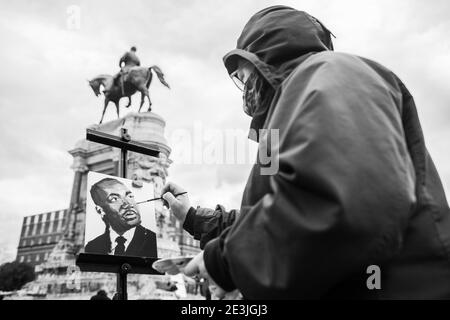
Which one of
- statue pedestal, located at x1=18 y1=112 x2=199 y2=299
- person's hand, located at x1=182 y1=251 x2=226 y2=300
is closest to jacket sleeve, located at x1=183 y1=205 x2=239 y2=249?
person's hand, located at x1=182 y1=251 x2=226 y2=300

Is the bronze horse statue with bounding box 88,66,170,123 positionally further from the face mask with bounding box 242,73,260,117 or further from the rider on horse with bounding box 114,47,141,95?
the face mask with bounding box 242,73,260,117

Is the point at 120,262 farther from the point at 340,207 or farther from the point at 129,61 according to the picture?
the point at 129,61

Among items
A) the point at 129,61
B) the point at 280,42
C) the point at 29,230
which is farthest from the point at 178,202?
the point at 29,230

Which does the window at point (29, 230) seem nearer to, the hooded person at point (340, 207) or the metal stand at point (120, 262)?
the metal stand at point (120, 262)

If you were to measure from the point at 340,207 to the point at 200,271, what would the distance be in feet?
1.75

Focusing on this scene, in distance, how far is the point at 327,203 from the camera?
39.8 inches

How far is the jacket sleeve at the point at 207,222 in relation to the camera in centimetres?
237

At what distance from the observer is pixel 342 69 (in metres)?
1.22

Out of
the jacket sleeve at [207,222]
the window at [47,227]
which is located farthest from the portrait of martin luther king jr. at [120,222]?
the window at [47,227]

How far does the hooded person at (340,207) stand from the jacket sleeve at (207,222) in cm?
99

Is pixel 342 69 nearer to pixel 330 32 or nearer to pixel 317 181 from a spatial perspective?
pixel 317 181
